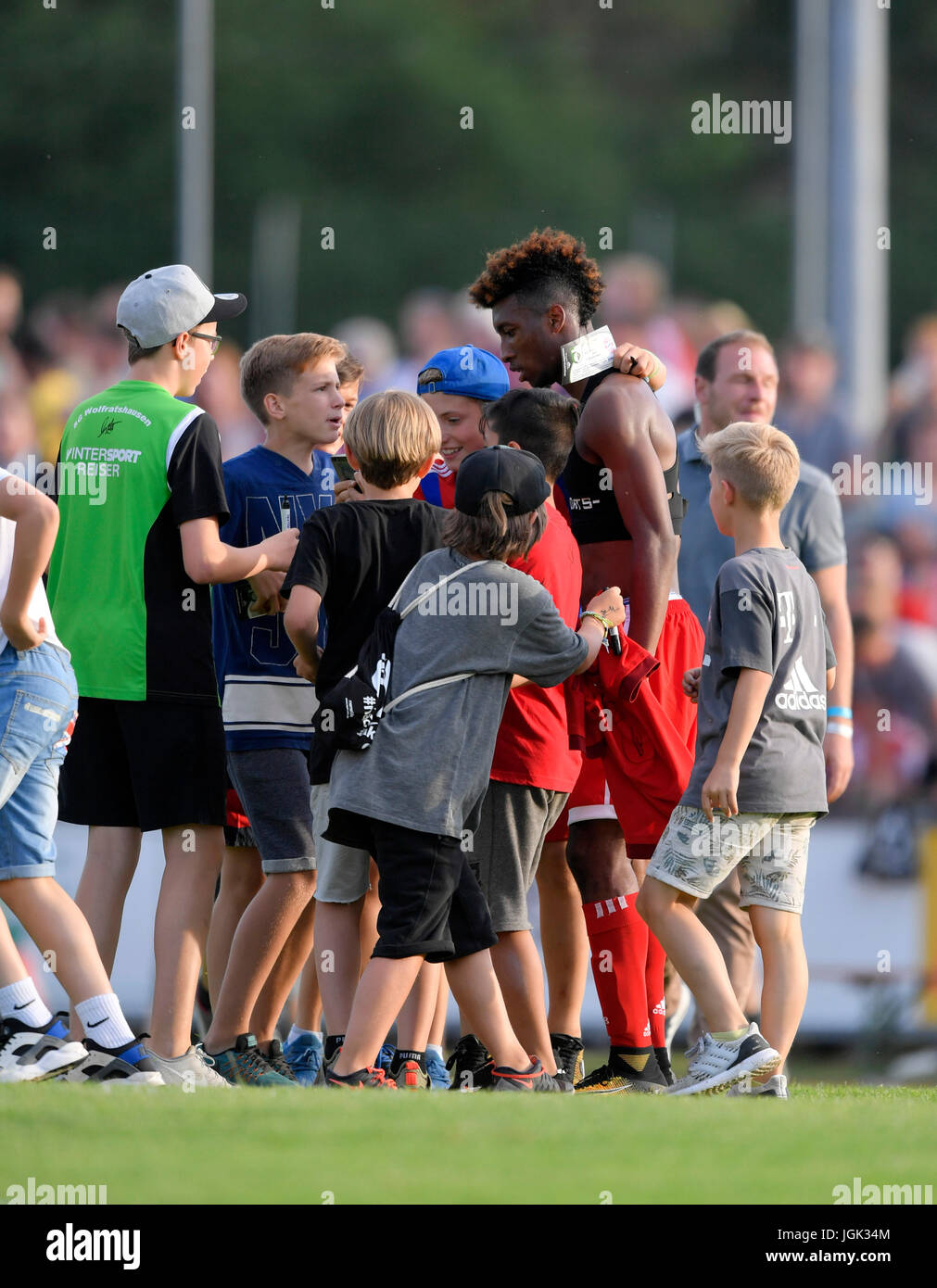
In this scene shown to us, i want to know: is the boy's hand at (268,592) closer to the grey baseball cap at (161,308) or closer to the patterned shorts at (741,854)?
the grey baseball cap at (161,308)

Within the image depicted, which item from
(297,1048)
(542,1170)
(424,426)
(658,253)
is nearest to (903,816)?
(297,1048)

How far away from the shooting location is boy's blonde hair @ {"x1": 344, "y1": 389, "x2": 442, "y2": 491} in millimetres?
5008

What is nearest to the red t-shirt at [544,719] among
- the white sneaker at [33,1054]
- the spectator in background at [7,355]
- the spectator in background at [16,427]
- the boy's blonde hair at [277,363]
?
the boy's blonde hair at [277,363]

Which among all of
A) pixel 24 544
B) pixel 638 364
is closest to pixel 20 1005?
pixel 24 544

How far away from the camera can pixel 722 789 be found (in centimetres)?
487

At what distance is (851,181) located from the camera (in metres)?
14.0

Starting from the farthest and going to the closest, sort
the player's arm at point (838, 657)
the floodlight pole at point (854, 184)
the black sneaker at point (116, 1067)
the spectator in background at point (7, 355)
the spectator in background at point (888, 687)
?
the spectator in background at point (7, 355) < the floodlight pole at point (854, 184) < the spectator in background at point (888, 687) < the player's arm at point (838, 657) < the black sneaker at point (116, 1067)

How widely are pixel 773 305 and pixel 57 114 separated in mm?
11710

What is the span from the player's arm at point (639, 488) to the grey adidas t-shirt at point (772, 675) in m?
0.44

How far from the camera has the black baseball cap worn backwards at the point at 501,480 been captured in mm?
4785

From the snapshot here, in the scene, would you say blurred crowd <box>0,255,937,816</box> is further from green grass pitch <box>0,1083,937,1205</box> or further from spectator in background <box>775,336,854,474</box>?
green grass pitch <box>0,1083,937,1205</box>

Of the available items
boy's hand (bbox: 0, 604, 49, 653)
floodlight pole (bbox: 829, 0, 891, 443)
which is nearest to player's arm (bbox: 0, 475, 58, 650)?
boy's hand (bbox: 0, 604, 49, 653)

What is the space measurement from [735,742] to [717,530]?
1.80 m
